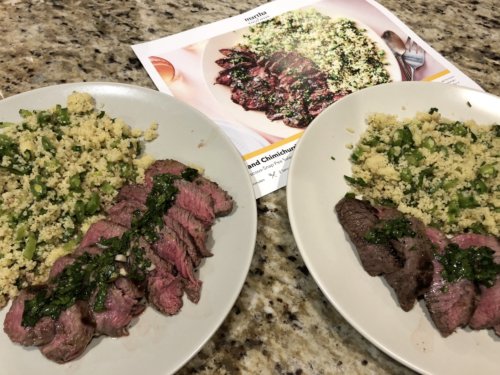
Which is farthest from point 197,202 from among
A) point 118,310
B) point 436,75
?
point 436,75

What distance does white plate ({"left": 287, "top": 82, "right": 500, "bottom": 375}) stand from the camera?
129 cm

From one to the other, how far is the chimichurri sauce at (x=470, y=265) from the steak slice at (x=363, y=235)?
16 centimetres

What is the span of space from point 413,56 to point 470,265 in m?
1.30

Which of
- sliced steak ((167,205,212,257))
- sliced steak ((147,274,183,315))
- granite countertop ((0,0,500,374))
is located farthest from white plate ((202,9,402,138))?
sliced steak ((147,274,183,315))

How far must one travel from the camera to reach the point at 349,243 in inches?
59.1

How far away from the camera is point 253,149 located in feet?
6.01

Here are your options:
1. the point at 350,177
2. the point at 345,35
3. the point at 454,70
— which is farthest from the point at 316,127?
the point at 454,70

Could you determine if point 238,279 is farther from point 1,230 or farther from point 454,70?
point 454,70

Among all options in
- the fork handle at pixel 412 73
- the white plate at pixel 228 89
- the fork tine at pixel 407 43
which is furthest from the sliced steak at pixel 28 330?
the fork tine at pixel 407 43

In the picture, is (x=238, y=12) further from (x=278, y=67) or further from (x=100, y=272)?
(x=100, y=272)

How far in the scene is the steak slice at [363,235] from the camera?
1.40 metres

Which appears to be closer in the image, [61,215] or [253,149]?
[61,215]

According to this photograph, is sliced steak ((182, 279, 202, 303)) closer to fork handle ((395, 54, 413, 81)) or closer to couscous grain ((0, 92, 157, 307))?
couscous grain ((0, 92, 157, 307))

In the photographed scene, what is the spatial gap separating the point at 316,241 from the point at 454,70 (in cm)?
141
